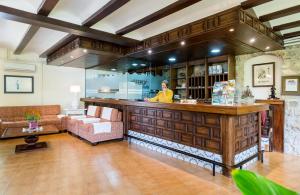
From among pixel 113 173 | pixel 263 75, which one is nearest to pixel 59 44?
pixel 113 173

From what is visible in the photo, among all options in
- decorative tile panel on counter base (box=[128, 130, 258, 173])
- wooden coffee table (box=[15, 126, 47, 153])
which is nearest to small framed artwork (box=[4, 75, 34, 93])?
wooden coffee table (box=[15, 126, 47, 153])

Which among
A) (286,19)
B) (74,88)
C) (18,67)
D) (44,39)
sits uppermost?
(44,39)

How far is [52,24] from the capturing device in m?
3.53

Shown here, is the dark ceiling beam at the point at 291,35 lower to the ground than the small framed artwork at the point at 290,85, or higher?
higher

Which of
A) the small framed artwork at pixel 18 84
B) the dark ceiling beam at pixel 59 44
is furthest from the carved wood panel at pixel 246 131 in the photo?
the small framed artwork at pixel 18 84

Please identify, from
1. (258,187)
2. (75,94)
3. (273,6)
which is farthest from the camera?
(75,94)

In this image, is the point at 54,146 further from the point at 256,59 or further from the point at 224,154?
the point at 256,59

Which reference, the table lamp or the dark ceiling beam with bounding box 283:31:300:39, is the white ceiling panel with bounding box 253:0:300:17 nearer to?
the dark ceiling beam with bounding box 283:31:300:39

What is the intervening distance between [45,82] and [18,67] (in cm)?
→ 97

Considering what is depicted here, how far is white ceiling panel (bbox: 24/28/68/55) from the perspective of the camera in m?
4.55

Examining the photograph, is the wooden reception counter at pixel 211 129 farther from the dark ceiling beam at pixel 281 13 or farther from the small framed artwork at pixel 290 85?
the dark ceiling beam at pixel 281 13

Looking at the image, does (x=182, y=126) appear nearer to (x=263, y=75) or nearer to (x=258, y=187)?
(x=263, y=75)

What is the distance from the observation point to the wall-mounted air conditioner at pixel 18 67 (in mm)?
6388

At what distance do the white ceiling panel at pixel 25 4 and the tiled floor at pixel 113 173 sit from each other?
2.73 m
